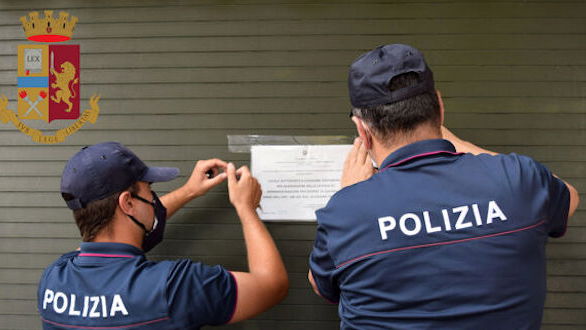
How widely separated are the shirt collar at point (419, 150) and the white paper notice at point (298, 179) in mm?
654

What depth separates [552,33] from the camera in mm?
1711

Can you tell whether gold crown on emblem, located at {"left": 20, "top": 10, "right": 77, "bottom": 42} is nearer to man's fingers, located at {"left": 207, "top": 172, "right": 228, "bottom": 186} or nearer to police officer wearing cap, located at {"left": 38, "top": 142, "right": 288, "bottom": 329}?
police officer wearing cap, located at {"left": 38, "top": 142, "right": 288, "bottom": 329}

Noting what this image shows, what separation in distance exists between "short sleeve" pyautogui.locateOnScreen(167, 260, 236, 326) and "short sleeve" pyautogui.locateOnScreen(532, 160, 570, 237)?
3.11 feet

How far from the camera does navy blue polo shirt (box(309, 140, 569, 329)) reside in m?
0.96

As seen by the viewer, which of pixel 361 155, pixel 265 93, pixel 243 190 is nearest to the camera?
pixel 361 155

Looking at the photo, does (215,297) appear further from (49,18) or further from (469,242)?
(49,18)

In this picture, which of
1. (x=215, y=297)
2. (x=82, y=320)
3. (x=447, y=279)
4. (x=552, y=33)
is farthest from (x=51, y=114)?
(x=552, y=33)

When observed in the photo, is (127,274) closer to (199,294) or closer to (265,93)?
(199,294)

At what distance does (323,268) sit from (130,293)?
0.58m

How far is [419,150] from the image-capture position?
1052 mm

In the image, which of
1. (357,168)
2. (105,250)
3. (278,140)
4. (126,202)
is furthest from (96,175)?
(357,168)

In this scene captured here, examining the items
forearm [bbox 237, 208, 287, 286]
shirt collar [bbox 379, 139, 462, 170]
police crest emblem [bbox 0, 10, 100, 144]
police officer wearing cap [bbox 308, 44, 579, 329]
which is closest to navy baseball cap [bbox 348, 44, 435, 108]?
police officer wearing cap [bbox 308, 44, 579, 329]

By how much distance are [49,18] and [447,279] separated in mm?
1994

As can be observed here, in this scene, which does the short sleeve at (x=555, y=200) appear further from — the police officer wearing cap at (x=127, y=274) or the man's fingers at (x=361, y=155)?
the police officer wearing cap at (x=127, y=274)
